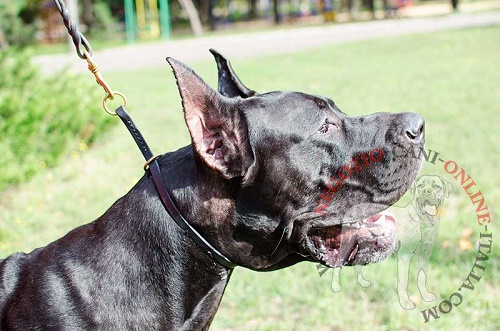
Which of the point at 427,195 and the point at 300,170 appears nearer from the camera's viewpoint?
the point at 300,170

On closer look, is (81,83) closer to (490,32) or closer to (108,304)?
(108,304)

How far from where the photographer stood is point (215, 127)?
8.60ft

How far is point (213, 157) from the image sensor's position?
102 inches

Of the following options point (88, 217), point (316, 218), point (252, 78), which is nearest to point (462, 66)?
point (252, 78)

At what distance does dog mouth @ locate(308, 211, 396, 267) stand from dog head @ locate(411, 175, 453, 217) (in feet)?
1.66

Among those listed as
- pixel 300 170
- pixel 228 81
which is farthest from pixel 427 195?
pixel 228 81

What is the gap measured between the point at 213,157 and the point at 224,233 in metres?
0.32

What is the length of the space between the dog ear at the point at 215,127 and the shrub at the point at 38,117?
4.39 m

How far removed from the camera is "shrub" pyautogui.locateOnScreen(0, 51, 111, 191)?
6.99 metres

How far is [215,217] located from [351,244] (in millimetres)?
696

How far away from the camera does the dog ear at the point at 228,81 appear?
3.21 metres

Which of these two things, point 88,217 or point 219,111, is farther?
point 88,217

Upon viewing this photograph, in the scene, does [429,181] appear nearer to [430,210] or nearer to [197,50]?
[430,210]

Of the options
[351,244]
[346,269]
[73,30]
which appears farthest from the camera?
[346,269]
